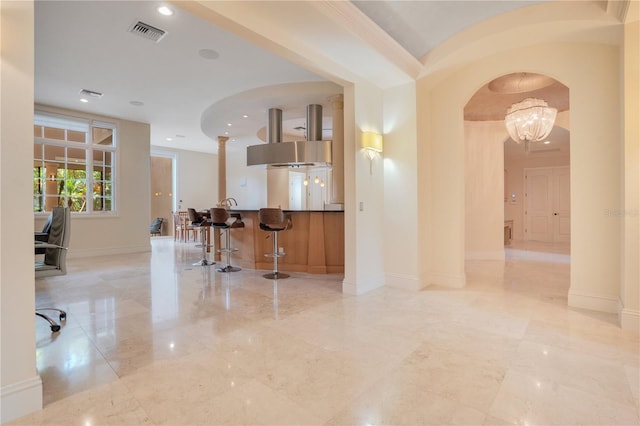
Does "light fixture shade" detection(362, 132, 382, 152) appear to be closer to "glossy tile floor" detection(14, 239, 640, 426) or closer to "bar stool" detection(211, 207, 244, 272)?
Result: "glossy tile floor" detection(14, 239, 640, 426)

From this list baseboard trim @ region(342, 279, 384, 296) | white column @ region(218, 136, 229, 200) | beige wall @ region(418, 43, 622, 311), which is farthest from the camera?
white column @ region(218, 136, 229, 200)

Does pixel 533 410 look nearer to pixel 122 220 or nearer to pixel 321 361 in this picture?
pixel 321 361

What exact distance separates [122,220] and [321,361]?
684 centimetres

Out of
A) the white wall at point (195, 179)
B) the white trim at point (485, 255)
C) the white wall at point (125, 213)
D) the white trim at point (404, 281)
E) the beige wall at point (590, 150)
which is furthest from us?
the white wall at point (195, 179)

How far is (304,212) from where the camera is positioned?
191 inches

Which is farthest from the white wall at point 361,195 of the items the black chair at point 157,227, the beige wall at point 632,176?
the black chair at point 157,227

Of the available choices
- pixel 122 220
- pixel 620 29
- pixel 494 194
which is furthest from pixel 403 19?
pixel 122 220

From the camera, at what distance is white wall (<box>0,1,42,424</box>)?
5.00 ft

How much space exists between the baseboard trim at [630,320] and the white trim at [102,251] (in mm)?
8105

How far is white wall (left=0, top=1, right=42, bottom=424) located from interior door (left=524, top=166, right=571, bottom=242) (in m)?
11.5

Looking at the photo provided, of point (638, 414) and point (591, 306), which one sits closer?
point (638, 414)

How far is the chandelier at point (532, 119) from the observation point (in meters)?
4.59

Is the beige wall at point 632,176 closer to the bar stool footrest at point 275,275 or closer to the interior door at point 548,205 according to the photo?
the bar stool footrest at point 275,275

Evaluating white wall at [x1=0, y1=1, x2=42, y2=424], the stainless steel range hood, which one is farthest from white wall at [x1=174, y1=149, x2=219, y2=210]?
white wall at [x1=0, y1=1, x2=42, y2=424]
